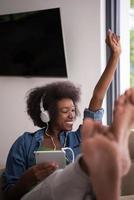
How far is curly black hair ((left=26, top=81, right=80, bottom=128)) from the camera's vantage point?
5.86 ft

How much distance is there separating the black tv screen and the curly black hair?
0.73m

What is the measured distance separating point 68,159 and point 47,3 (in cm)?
139

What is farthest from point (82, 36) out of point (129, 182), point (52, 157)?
point (52, 157)

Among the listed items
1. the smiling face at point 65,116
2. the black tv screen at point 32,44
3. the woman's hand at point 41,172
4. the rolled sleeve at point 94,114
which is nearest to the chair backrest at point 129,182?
the rolled sleeve at point 94,114

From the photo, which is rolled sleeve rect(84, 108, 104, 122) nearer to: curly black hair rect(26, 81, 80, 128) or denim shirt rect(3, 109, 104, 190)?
denim shirt rect(3, 109, 104, 190)

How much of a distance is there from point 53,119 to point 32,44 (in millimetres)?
1038

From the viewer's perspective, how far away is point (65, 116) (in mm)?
1739

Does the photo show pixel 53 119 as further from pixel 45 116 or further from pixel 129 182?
pixel 129 182

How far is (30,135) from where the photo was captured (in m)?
1.72

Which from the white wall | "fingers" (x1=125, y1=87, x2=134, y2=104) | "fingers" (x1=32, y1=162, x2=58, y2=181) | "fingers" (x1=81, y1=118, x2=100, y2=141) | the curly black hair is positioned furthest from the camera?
the white wall

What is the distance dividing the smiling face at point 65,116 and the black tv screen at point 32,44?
0.84m

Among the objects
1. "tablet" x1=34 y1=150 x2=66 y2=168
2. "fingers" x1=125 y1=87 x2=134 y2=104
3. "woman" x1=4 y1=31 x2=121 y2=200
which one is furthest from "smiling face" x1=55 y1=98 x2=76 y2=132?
"fingers" x1=125 y1=87 x2=134 y2=104

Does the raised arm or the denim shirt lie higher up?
the raised arm

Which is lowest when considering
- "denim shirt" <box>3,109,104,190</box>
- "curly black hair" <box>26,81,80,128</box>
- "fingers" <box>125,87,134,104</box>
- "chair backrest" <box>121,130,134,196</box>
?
"chair backrest" <box>121,130,134,196</box>
